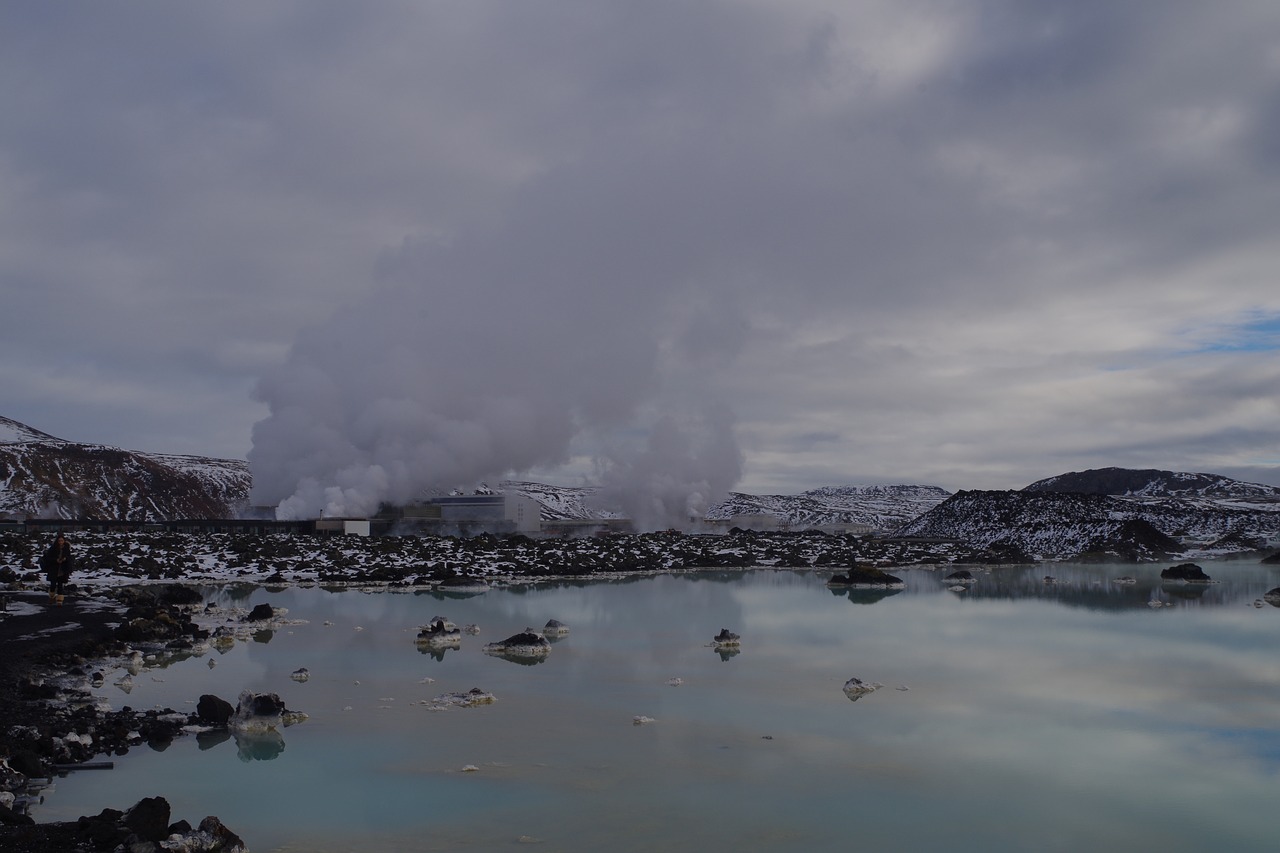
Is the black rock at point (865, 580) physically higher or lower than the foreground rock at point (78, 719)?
higher

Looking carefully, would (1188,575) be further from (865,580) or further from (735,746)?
(735,746)

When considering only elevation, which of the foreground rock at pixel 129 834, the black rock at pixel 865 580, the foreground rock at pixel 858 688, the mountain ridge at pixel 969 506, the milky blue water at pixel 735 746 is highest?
the mountain ridge at pixel 969 506

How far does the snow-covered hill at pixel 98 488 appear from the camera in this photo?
4685 inches

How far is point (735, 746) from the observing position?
1275 centimetres

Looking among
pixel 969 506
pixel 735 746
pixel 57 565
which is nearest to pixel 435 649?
pixel 735 746

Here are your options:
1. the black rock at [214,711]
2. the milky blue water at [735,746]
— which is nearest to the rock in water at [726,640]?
the milky blue water at [735,746]

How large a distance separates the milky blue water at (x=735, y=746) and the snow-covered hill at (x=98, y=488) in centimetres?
9961

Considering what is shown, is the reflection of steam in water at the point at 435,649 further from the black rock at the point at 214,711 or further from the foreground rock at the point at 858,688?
the foreground rock at the point at 858,688

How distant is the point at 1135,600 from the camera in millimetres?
37812

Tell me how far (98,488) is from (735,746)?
13672cm

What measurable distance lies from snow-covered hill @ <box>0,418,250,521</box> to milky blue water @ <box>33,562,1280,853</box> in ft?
327

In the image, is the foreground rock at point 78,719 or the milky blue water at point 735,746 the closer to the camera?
A: the foreground rock at point 78,719

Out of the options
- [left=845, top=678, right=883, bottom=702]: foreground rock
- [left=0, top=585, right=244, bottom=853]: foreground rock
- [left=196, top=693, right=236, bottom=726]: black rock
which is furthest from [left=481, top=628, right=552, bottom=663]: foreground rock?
[left=196, top=693, right=236, bottom=726]: black rock

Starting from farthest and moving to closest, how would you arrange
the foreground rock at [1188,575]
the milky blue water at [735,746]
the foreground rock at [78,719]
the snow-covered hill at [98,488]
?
the snow-covered hill at [98,488]
the foreground rock at [1188,575]
the milky blue water at [735,746]
the foreground rock at [78,719]
